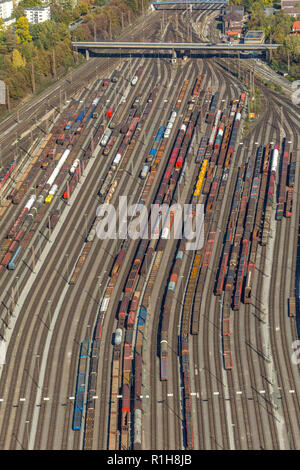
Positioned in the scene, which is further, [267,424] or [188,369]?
[188,369]

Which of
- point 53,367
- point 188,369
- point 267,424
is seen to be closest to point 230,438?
point 267,424

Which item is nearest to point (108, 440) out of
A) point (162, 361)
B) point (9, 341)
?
point (162, 361)

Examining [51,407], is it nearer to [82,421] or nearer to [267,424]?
[82,421]

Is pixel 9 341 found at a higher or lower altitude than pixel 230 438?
higher

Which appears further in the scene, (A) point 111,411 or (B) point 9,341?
(B) point 9,341
